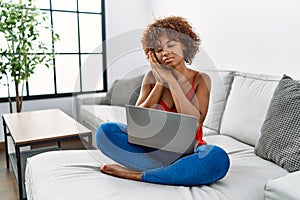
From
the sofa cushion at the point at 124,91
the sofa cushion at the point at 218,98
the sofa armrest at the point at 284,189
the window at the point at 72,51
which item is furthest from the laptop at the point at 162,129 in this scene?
the window at the point at 72,51

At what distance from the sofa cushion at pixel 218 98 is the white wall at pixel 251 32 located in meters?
0.29

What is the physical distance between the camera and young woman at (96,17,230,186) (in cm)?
114

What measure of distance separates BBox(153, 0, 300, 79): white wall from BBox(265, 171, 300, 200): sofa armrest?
1.18 m

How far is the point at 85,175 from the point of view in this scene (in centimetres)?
121

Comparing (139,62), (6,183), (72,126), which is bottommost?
(6,183)

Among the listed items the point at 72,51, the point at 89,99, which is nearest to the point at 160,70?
the point at 89,99

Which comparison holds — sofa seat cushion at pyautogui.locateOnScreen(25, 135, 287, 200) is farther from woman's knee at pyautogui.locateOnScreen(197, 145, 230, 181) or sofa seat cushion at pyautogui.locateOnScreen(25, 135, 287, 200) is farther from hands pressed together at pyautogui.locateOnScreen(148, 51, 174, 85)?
hands pressed together at pyautogui.locateOnScreen(148, 51, 174, 85)

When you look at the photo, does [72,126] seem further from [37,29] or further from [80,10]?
[80,10]

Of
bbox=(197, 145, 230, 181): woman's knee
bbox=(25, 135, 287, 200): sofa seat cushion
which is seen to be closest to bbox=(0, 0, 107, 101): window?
bbox=(25, 135, 287, 200): sofa seat cushion

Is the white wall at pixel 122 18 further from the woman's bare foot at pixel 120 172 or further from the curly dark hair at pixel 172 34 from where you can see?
the woman's bare foot at pixel 120 172

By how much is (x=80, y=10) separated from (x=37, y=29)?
0.64 metres

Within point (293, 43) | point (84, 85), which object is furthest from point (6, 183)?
point (293, 43)

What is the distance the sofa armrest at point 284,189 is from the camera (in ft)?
2.81

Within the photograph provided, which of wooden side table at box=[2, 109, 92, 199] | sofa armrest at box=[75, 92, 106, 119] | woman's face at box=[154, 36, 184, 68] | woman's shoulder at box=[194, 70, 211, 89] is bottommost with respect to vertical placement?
wooden side table at box=[2, 109, 92, 199]
